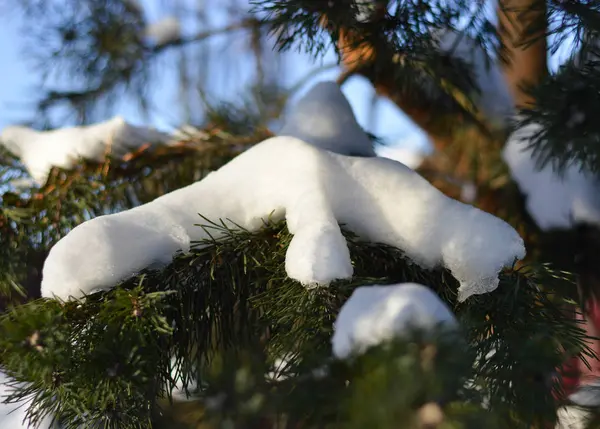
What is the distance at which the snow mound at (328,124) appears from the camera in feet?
2.22

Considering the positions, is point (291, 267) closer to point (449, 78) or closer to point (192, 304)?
point (192, 304)

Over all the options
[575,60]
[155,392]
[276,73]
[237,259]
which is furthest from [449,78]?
[276,73]

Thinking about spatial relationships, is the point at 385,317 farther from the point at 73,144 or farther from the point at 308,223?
the point at 73,144

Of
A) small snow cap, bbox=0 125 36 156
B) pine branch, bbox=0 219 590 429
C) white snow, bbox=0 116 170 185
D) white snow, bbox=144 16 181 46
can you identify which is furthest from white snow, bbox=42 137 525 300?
white snow, bbox=144 16 181 46

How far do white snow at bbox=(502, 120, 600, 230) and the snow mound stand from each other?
34cm

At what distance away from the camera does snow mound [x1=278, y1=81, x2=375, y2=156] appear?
0.68 metres

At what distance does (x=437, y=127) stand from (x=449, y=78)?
326mm

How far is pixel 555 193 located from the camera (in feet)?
3.15

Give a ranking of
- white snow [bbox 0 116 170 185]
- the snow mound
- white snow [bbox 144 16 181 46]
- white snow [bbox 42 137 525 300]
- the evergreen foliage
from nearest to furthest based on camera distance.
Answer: the evergreen foliage < white snow [bbox 42 137 525 300] < the snow mound < white snow [bbox 0 116 170 185] < white snow [bbox 144 16 181 46]

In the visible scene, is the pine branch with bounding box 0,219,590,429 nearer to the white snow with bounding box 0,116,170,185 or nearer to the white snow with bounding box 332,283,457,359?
the white snow with bounding box 332,283,457,359

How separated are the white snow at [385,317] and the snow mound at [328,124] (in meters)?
0.32

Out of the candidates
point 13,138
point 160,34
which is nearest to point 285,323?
point 13,138

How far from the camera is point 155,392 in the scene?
0.52 metres

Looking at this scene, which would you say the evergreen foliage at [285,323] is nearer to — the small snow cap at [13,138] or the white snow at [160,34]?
the small snow cap at [13,138]
